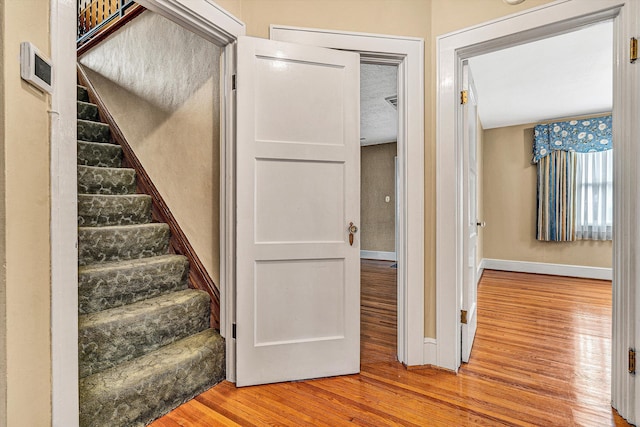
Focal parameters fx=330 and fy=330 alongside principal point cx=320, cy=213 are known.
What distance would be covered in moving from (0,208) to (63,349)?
1.81 feet

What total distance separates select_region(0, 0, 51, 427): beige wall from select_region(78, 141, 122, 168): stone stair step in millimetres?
1865

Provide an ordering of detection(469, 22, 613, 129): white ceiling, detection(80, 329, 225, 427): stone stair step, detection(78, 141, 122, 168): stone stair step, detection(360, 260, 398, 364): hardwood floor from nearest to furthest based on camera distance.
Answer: detection(80, 329, 225, 427): stone stair step < detection(360, 260, 398, 364): hardwood floor < detection(78, 141, 122, 168): stone stair step < detection(469, 22, 613, 129): white ceiling

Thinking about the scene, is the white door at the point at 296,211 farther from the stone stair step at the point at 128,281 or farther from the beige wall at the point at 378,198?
the beige wall at the point at 378,198

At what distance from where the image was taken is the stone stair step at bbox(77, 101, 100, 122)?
3.09 metres

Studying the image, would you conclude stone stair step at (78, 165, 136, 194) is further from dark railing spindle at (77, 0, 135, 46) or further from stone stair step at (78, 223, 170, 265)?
dark railing spindle at (77, 0, 135, 46)

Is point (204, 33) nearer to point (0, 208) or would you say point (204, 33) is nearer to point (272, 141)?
point (272, 141)

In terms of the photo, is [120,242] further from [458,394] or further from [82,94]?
[458,394]

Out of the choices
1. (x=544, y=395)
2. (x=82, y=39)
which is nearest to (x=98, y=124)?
(x=82, y=39)

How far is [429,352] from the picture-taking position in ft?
7.15

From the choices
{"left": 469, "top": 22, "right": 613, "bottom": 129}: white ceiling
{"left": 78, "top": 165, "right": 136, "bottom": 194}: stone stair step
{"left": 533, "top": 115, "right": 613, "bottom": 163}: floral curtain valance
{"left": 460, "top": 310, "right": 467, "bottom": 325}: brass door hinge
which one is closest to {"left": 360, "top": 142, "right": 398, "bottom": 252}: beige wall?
{"left": 469, "top": 22, "right": 613, "bottom": 129}: white ceiling

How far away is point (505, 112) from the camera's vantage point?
5.15 m

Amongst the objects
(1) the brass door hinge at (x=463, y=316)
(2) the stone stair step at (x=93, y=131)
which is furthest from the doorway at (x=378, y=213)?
(2) the stone stair step at (x=93, y=131)

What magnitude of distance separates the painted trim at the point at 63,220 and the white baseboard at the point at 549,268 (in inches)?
242

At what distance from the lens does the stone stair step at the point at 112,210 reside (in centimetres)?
226
